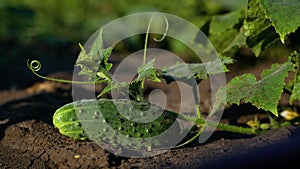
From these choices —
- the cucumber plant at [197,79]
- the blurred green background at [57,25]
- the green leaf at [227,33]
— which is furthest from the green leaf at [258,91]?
the blurred green background at [57,25]

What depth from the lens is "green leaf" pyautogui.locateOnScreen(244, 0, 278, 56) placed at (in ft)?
8.34

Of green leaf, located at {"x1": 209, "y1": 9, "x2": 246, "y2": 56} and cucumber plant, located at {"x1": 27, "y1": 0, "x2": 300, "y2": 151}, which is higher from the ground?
green leaf, located at {"x1": 209, "y1": 9, "x2": 246, "y2": 56}

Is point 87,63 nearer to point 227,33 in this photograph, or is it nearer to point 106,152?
point 106,152

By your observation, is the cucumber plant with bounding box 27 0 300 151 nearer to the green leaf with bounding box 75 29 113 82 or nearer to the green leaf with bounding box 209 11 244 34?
the green leaf with bounding box 75 29 113 82

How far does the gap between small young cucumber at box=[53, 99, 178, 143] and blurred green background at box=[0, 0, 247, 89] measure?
1.38 meters

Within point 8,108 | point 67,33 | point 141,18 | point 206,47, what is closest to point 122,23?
point 141,18

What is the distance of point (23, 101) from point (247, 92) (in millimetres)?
1233

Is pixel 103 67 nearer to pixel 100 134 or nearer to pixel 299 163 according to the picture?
pixel 100 134

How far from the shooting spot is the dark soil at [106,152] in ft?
6.42

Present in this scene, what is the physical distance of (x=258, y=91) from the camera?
2.28m

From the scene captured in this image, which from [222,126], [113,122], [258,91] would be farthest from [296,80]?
[113,122]

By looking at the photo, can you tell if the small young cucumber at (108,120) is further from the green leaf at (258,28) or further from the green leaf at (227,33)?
the green leaf at (227,33)

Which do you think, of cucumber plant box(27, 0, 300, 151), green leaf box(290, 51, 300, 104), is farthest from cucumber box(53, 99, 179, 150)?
green leaf box(290, 51, 300, 104)

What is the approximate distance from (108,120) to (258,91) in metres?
0.59
